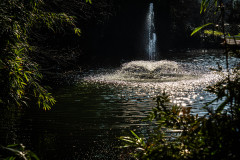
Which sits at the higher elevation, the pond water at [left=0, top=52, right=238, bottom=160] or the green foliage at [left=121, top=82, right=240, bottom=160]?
the green foliage at [left=121, top=82, right=240, bottom=160]

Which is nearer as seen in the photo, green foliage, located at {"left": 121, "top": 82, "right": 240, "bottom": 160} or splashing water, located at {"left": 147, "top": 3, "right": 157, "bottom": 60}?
green foliage, located at {"left": 121, "top": 82, "right": 240, "bottom": 160}

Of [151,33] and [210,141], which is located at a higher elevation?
[151,33]

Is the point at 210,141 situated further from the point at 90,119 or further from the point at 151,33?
the point at 151,33

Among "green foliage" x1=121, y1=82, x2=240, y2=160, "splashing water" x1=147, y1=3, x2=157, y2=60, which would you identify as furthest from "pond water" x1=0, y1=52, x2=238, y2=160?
"splashing water" x1=147, y1=3, x2=157, y2=60

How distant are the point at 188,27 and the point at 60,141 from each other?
35.9 metres

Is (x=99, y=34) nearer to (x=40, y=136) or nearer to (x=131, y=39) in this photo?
(x=131, y=39)

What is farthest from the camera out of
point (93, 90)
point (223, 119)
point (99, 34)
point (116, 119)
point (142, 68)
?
point (99, 34)

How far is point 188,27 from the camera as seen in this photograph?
125 ft

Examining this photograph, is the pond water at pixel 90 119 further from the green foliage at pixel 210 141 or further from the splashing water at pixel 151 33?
the splashing water at pixel 151 33

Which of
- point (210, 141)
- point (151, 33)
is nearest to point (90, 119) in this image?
point (210, 141)

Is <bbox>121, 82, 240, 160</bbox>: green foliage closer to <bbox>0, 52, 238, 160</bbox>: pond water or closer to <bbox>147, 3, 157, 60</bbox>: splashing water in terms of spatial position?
<bbox>0, 52, 238, 160</bbox>: pond water

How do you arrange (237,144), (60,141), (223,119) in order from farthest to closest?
(60,141), (223,119), (237,144)

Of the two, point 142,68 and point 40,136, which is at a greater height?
point 142,68

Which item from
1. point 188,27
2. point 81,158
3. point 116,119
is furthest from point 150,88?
point 188,27
